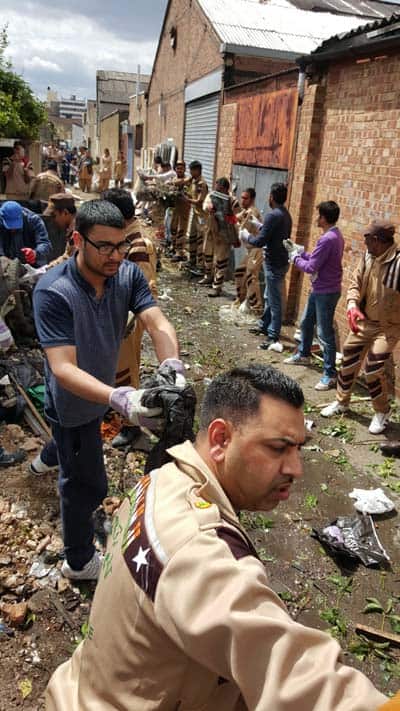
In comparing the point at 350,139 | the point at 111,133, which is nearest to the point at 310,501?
the point at 350,139

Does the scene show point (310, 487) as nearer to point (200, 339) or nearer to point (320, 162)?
point (200, 339)

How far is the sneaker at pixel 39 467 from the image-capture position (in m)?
4.15

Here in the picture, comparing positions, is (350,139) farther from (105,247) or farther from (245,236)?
(105,247)

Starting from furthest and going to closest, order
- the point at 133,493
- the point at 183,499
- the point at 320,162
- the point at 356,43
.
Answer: the point at 320,162 < the point at 356,43 < the point at 133,493 < the point at 183,499

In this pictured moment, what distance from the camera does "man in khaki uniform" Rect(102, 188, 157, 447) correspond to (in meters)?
4.57

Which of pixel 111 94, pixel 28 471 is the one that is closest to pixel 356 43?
pixel 28 471

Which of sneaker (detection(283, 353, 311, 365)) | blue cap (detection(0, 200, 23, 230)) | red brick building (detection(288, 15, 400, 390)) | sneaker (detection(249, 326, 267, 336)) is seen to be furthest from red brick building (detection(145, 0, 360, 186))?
blue cap (detection(0, 200, 23, 230))

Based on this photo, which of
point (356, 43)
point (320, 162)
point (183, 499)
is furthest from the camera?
point (320, 162)

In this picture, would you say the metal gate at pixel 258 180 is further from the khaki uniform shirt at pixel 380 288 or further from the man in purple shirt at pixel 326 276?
the khaki uniform shirt at pixel 380 288

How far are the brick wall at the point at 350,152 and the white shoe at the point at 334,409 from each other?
168cm

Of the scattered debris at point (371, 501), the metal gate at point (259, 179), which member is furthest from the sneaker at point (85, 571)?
the metal gate at point (259, 179)

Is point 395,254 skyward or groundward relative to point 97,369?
skyward

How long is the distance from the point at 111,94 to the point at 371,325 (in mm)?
47092

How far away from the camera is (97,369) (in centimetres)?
297
